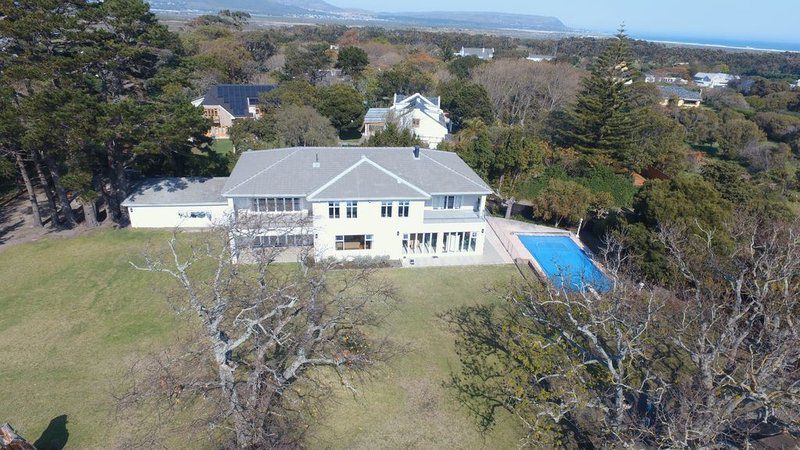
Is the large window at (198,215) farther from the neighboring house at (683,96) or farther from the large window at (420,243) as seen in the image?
the neighboring house at (683,96)

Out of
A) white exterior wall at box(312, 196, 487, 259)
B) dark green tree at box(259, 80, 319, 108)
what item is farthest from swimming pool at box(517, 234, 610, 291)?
dark green tree at box(259, 80, 319, 108)

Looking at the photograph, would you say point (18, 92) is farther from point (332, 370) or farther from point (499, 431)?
point (499, 431)

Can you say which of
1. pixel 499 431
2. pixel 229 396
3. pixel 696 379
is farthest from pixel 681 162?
pixel 229 396

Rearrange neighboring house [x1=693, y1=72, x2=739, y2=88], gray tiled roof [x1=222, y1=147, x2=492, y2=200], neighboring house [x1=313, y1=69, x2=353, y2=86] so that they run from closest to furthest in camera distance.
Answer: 1. gray tiled roof [x1=222, y1=147, x2=492, y2=200]
2. neighboring house [x1=313, y1=69, x2=353, y2=86]
3. neighboring house [x1=693, y1=72, x2=739, y2=88]

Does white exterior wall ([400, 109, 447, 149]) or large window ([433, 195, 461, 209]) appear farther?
white exterior wall ([400, 109, 447, 149])

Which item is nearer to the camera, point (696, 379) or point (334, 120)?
point (696, 379)

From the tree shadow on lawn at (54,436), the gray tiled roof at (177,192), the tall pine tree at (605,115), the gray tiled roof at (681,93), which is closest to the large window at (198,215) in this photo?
the gray tiled roof at (177,192)

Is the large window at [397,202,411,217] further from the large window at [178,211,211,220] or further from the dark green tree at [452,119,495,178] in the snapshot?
the large window at [178,211,211,220]
